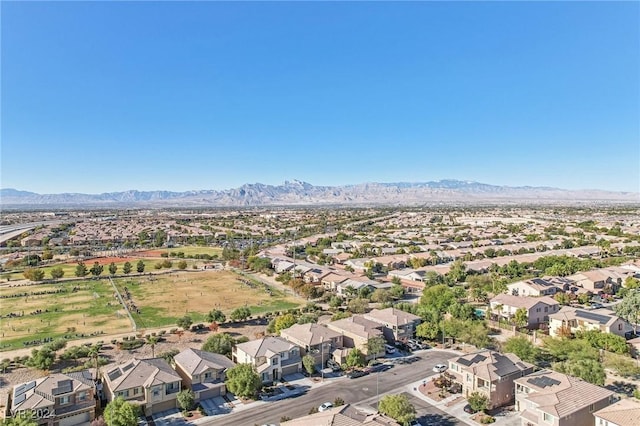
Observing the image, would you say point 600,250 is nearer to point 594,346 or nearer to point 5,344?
point 594,346

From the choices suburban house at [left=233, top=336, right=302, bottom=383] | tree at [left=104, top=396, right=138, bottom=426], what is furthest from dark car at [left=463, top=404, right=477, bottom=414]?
tree at [left=104, top=396, right=138, bottom=426]

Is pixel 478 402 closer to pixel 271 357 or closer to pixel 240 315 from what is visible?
pixel 271 357

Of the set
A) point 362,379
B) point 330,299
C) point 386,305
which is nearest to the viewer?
point 362,379

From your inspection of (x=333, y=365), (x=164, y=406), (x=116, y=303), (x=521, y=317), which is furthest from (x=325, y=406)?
(x=116, y=303)

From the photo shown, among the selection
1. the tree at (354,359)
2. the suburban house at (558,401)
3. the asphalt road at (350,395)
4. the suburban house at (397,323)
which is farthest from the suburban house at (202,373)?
the suburban house at (558,401)

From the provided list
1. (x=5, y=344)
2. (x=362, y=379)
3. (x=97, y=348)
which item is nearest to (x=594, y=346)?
(x=362, y=379)

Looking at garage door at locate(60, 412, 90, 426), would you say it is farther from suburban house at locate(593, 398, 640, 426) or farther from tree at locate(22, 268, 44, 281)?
tree at locate(22, 268, 44, 281)

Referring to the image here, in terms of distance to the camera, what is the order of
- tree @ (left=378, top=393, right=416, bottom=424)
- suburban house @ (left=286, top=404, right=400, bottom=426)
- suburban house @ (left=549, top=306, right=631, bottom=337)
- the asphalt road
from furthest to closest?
suburban house @ (left=549, top=306, right=631, bottom=337), the asphalt road, tree @ (left=378, top=393, right=416, bottom=424), suburban house @ (left=286, top=404, right=400, bottom=426)
